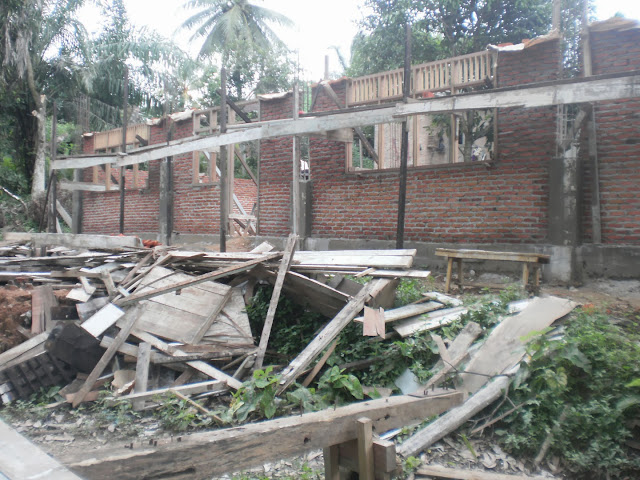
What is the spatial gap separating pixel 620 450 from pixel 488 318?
1941 mm

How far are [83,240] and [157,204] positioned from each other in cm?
491

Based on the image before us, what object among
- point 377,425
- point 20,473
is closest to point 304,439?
point 377,425

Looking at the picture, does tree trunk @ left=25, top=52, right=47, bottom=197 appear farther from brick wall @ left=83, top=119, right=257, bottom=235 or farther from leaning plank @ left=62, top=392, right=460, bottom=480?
leaning plank @ left=62, top=392, right=460, bottom=480

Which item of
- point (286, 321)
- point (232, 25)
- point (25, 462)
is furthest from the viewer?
point (232, 25)

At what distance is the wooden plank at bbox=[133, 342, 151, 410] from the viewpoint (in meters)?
4.83

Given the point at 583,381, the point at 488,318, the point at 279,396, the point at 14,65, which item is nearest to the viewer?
the point at 583,381

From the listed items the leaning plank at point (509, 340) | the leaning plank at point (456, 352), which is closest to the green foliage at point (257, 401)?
the leaning plank at point (456, 352)

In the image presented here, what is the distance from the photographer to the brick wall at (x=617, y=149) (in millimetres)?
7109

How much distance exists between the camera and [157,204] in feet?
46.7

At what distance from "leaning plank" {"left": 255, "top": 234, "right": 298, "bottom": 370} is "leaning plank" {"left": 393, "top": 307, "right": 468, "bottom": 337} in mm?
1419

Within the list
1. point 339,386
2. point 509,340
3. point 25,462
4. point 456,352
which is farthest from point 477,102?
point 25,462

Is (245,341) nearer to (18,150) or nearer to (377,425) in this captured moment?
(377,425)

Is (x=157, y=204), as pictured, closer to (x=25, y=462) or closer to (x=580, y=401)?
(x=580, y=401)

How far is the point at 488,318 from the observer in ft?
17.6
